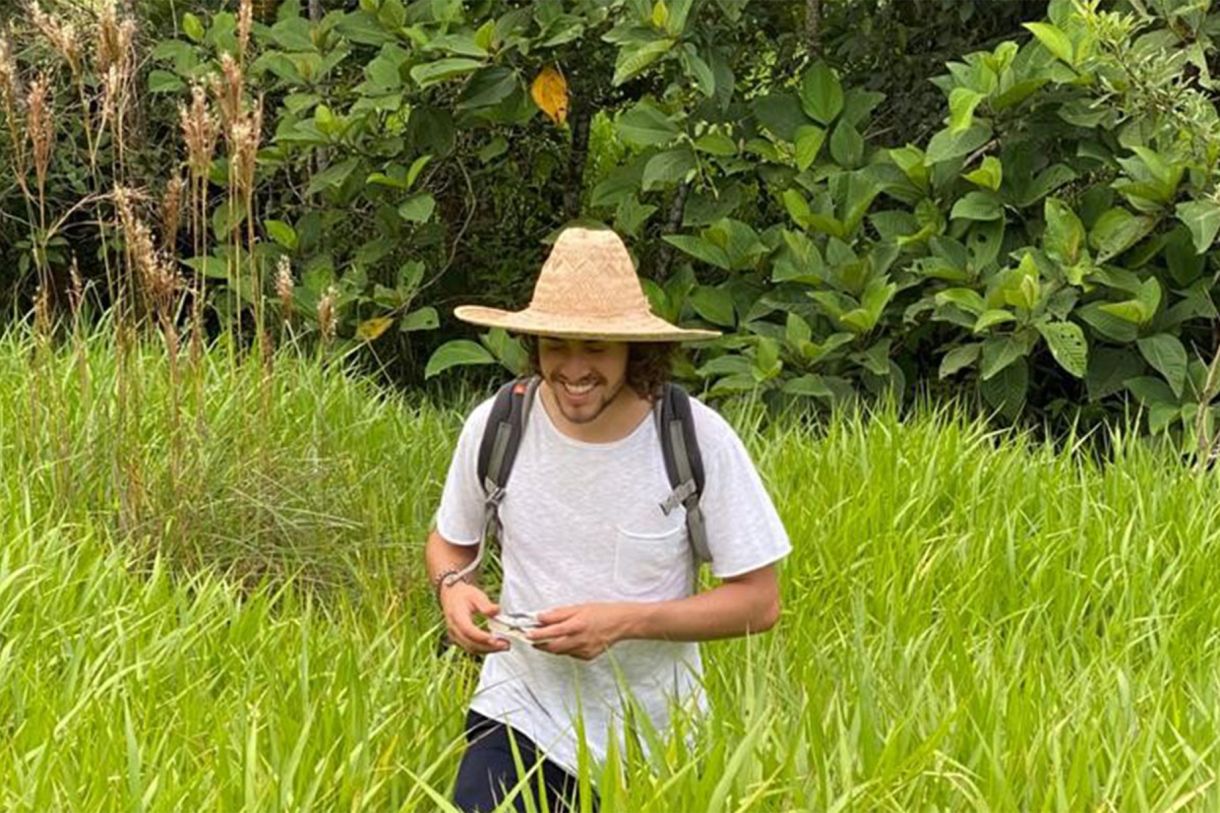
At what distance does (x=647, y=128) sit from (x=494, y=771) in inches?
109

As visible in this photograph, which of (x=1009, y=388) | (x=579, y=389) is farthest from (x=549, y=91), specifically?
(x=579, y=389)

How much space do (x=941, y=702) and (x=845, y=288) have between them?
7.74 ft

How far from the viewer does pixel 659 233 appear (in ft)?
18.7

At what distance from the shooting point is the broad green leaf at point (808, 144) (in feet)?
15.1

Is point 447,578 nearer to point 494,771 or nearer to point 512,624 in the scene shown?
point 512,624

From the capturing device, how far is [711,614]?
225 cm

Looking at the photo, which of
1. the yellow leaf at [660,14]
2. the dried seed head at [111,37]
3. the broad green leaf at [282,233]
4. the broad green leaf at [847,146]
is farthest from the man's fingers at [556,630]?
the broad green leaf at [282,233]

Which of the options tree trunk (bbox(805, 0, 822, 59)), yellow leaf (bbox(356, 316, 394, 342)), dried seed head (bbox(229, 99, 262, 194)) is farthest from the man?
tree trunk (bbox(805, 0, 822, 59))

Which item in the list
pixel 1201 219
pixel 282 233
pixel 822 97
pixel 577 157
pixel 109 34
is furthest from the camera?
pixel 577 157

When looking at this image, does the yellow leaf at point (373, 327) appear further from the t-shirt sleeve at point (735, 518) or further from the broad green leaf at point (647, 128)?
the t-shirt sleeve at point (735, 518)

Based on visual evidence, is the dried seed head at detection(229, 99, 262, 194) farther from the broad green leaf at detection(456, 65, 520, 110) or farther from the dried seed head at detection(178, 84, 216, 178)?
the broad green leaf at detection(456, 65, 520, 110)

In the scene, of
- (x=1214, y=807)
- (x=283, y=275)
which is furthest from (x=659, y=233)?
(x=1214, y=807)

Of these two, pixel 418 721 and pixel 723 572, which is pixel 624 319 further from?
pixel 418 721

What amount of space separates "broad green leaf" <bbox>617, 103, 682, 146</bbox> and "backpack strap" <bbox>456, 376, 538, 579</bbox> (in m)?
2.38
